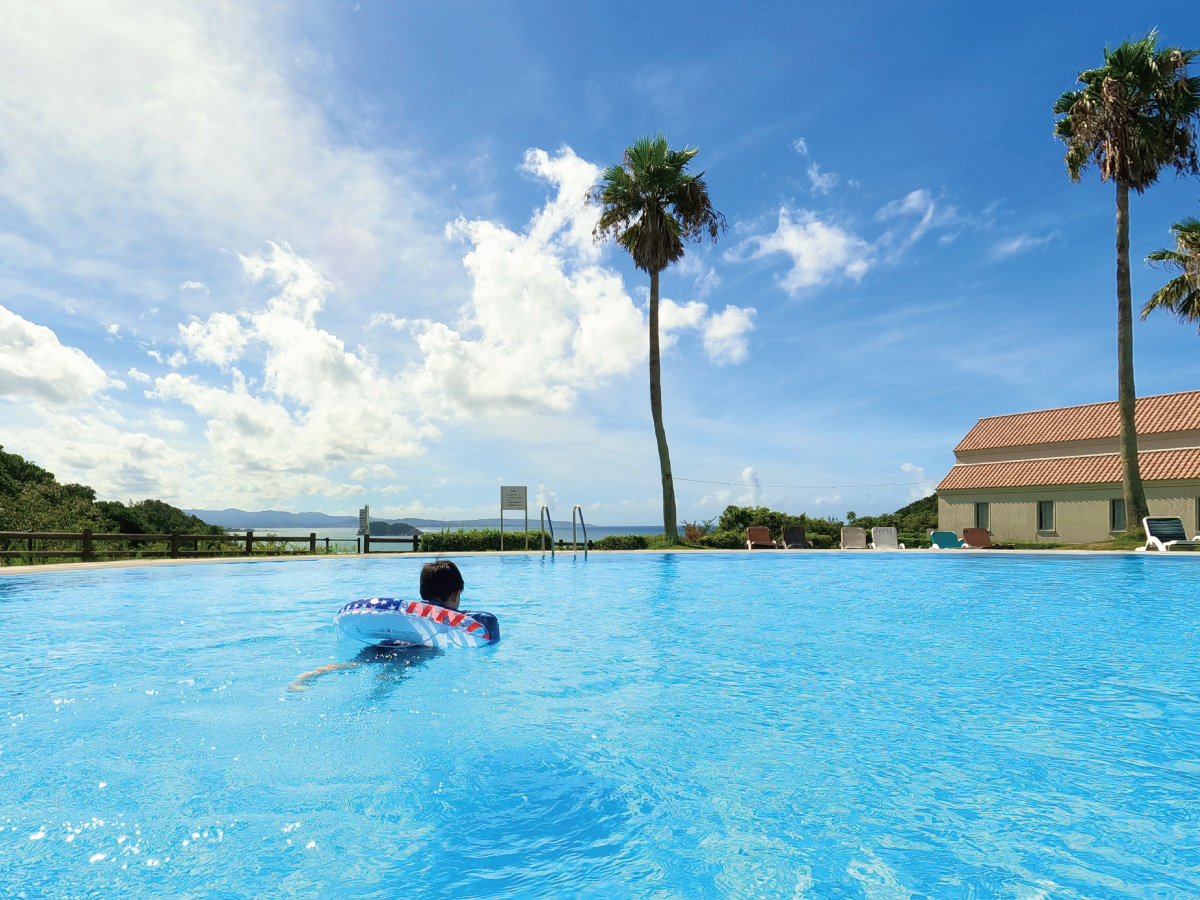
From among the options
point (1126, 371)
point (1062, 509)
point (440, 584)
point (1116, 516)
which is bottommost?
point (440, 584)

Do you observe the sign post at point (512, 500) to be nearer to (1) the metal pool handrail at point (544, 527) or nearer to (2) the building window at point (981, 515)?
(1) the metal pool handrail at point (544, 527)

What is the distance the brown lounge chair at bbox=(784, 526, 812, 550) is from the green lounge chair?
5.47m

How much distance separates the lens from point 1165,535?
19234 mm

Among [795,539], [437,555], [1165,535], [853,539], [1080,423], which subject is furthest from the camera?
[1080,423]

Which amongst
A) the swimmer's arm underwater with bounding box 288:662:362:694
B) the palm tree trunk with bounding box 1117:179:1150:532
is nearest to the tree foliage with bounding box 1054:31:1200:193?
the palm tree trunk with bounding box 1117:179:1150:532

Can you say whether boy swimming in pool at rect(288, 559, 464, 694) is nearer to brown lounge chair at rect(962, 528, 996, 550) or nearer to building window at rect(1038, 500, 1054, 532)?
brown lounge chair at rect(962, 528, 996, 550)

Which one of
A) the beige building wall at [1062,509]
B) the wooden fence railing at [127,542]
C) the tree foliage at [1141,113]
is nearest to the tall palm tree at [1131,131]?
the tree foliage at [1141,113]

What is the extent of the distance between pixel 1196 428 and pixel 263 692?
31.9 meters

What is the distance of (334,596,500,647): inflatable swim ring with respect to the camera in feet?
19.5

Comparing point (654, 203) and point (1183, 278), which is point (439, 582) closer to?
point (654, 203)

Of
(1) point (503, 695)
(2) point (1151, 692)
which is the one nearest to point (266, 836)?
(1) point (503, 695)

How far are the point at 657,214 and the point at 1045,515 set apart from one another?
65.9 feet

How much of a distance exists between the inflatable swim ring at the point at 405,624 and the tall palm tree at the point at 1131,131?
894 inches

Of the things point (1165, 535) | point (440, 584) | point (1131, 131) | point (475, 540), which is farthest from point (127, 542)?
point (1131, 131)
